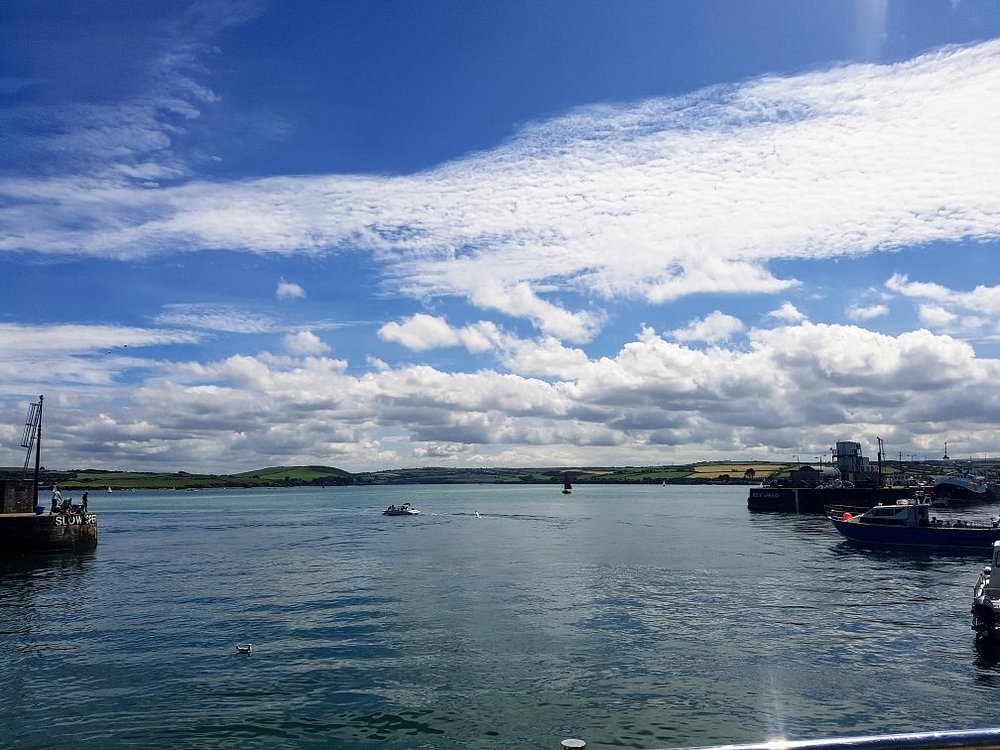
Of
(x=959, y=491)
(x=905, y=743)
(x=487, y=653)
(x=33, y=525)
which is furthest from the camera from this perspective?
(x=959, y=491)

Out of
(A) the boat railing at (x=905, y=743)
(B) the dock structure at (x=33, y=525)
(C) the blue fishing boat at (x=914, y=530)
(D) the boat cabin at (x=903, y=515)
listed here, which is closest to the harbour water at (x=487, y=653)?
(B) the dock structure at (x=33, y=525)

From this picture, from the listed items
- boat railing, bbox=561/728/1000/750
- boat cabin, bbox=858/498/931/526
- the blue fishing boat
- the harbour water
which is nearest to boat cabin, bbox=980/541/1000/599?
the harbour water

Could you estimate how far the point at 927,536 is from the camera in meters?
81.3

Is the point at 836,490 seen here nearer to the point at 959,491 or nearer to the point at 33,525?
the point at 959,491

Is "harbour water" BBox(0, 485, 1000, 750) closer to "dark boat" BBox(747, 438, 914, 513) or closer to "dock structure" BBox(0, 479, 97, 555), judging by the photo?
"dock structure" BBox(0, 479, 97, 555)

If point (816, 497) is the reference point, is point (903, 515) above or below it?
above

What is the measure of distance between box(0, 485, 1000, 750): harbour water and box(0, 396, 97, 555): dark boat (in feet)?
11.0

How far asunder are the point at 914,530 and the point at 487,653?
65103mm

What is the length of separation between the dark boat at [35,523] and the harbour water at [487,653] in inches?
132

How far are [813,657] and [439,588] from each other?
98.8 ft

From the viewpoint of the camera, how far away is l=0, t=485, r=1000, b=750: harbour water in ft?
88.5

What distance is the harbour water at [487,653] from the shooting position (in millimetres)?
Result: 26969

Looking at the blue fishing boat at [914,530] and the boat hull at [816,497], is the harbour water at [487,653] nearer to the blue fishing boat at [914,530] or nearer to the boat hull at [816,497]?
the blue fishing boat at [914,530]

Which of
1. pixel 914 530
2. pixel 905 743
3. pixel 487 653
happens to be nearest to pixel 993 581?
pixel 487 653
